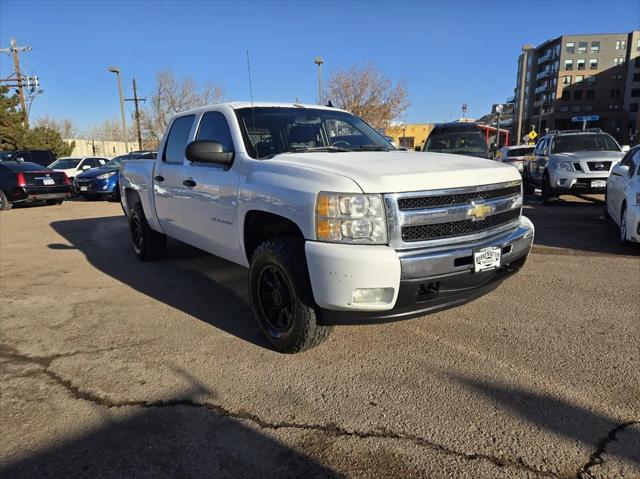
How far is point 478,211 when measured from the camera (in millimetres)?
3193

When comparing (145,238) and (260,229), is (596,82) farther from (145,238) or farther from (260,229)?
(260,229)

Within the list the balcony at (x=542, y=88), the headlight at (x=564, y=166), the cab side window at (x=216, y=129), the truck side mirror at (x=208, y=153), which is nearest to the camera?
the truck side mirror at (x=208, y=153)

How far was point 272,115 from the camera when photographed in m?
4.28

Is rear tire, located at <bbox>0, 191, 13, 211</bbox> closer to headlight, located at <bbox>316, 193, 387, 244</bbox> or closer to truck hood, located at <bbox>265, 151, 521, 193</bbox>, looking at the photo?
truck hood, located at <bbox>265, 151, 521, 193</bbox>

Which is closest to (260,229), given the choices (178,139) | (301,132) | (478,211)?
(301,132)

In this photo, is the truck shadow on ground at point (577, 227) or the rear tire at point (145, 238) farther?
the truck shadow on ground at point (577, 227)

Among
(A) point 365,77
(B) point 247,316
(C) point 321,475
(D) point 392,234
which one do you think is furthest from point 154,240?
(A) point 365,77

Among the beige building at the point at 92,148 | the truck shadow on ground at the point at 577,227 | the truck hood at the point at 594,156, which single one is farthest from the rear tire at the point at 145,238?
the beige building at the point at 92,148

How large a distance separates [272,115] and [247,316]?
1.87 meters

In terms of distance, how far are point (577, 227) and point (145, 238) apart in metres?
7.26

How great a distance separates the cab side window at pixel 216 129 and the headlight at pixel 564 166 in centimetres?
867

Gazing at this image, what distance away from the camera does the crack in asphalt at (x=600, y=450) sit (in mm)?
2119

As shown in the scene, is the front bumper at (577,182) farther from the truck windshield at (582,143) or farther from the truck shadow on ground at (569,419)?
the truck shadow on ground at (569,419)

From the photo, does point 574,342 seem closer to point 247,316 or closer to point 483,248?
point 483,248
